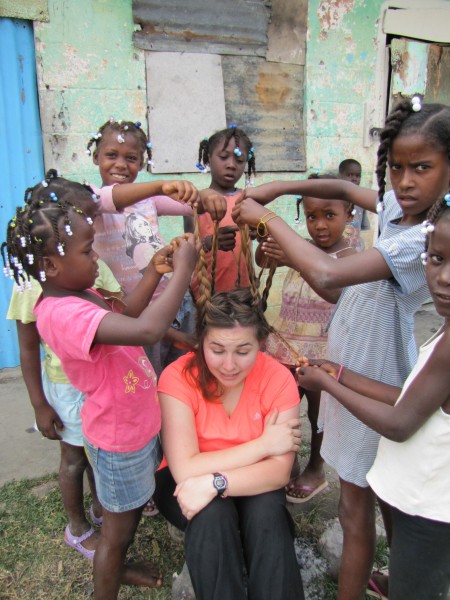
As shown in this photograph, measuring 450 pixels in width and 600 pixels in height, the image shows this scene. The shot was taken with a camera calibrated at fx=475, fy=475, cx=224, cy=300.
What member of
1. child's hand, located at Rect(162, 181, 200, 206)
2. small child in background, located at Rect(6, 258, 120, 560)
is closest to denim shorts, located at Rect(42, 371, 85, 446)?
small child in background, located at Rect(6, 258, 120, 560)

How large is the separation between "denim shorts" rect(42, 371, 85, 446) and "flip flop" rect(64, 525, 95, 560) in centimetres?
49

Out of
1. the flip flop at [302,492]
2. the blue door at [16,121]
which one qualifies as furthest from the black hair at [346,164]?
the flip flop at [302,492]

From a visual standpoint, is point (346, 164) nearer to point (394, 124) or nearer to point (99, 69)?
point (99, 69)

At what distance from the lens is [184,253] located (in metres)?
1.67

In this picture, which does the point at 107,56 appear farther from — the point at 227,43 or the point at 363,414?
the point at 363,414

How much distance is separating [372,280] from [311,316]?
3.33 ft

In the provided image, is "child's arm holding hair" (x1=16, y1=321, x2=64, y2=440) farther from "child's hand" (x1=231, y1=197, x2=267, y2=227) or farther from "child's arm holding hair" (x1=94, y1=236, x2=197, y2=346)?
"child's hand" (x1=231, y1=197, x2=267, y2=227)

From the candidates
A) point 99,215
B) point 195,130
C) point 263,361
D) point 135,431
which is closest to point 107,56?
point 195,130

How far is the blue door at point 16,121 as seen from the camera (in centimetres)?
360

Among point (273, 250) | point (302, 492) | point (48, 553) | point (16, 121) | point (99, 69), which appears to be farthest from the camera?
point (99, 69)

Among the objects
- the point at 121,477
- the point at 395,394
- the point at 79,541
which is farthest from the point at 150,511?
the point at 395,394

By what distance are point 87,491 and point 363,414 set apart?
190 cm

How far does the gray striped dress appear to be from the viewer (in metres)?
1.65

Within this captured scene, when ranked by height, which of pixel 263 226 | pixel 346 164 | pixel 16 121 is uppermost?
pixel 16 121
